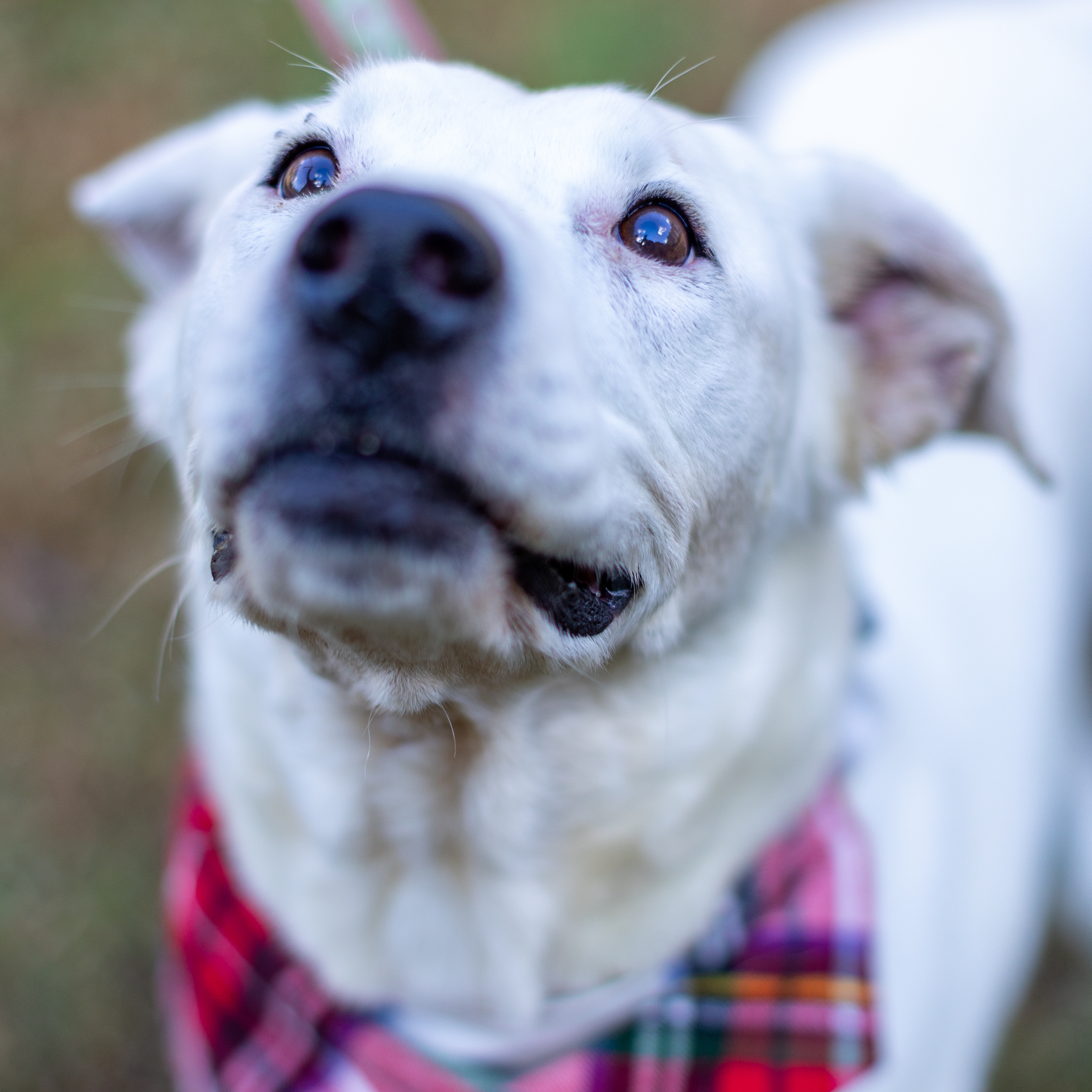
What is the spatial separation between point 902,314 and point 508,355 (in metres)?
1.40

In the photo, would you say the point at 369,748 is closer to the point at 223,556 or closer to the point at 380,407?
the point at 223,556

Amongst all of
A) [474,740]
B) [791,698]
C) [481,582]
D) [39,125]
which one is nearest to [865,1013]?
[791,698]

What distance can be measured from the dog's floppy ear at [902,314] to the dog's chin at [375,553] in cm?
116

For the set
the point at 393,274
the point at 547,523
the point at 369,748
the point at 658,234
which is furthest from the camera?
the point at 369,748

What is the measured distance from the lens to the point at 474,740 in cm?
189

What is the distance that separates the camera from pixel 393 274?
114 cm

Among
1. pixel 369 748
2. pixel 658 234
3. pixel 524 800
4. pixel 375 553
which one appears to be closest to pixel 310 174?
pixel 658 234

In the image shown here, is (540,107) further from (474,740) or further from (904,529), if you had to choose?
(904,529)

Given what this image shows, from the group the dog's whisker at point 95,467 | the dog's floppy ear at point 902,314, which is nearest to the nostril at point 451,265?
the dog's floppy ear at point 902,314

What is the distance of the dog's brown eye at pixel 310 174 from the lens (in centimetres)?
170

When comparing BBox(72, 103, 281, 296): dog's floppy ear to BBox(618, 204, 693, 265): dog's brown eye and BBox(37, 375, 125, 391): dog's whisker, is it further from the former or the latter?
BBox(37, 375, 125, 391): dog's whisker

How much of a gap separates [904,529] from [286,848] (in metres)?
1.77

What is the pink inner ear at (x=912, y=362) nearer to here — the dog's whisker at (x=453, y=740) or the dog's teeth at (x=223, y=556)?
the dog's whisker at (x=453, y=740)

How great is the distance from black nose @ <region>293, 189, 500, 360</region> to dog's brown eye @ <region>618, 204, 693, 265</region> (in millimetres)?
547
